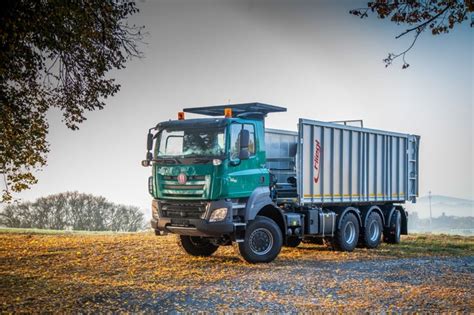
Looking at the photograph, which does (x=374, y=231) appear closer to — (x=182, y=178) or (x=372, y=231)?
(x=372, y=231)

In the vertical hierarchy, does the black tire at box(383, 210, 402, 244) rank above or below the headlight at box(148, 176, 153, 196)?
below

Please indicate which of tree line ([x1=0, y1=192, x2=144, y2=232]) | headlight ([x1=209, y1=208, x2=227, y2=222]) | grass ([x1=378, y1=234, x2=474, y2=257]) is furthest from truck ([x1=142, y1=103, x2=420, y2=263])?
tree line ([x1=0, y1=192, x2=144, y2=232])

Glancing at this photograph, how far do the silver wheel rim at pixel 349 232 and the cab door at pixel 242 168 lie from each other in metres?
4.49

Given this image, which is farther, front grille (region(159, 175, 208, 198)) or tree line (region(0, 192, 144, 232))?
tree line (region(0, 192, 144, 232))

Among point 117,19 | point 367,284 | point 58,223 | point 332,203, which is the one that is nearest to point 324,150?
point 332,203

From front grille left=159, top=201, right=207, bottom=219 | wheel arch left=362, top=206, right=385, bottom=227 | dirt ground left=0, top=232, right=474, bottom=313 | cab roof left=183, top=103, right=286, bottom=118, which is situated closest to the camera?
dirt ground left=0, top=232, right=474, bottom=313

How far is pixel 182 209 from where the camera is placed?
13.4 metres

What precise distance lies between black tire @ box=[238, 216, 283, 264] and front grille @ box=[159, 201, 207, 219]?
1.24 meters

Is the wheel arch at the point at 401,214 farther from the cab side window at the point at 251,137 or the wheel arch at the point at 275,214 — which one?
the cab side window at the point at 251,137

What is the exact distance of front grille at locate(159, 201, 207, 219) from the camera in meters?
13.1

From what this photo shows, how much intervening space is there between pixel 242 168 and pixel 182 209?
5.89ft

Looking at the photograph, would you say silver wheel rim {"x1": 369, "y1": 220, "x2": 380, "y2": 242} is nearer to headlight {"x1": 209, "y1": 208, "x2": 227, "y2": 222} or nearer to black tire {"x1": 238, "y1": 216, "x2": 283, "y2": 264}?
black tire {"x1": 238, "y1": 216, "x2": 283, "y2": 264}

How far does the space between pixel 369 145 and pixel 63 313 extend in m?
12.4

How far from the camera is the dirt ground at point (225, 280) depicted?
880 cm
